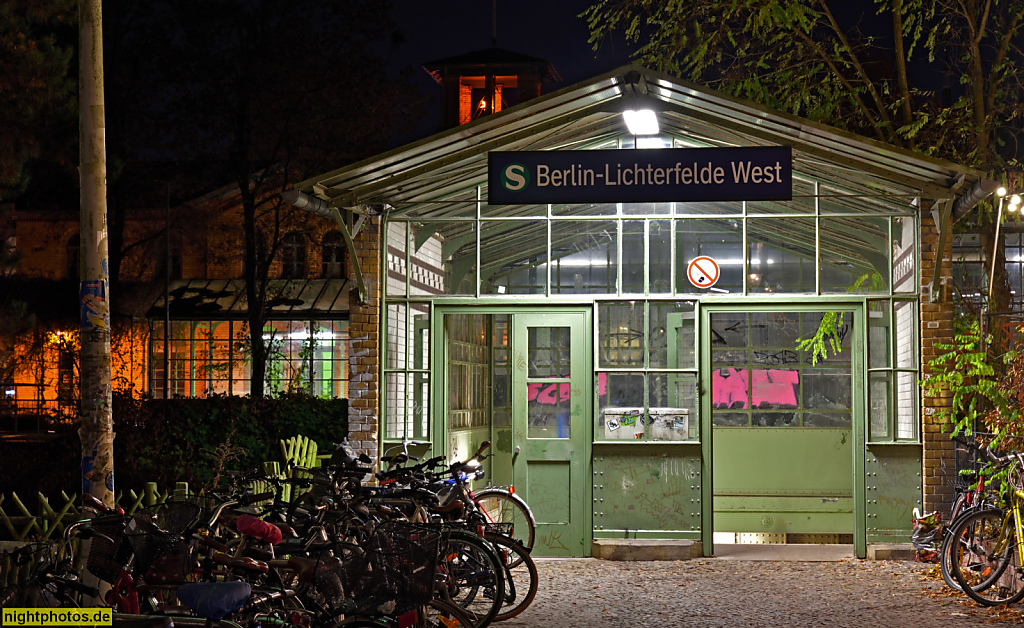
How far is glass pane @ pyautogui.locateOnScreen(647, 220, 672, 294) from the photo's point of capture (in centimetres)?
1068

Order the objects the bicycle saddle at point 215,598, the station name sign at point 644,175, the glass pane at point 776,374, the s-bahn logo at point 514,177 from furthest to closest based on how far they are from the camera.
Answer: the glass pane at point 776,374 → the s-bahn logo at point 514,177 → the station name sign at point 644,175 → the bicycle saddle at point 215,598

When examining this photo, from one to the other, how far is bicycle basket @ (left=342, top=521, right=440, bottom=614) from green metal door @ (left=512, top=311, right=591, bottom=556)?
5184 mm

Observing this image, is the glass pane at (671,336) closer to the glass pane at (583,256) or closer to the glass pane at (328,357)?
the glass pane at (583,256)

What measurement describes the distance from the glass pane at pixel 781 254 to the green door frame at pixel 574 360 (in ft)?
5.74

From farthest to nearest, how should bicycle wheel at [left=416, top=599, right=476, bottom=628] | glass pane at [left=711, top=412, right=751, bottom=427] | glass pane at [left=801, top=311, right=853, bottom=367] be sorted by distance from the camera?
1. glass pane at [left=711, top=412, right=751, bottom=427]
2. glass pane at [left=801, top=311, right=853, bottom=367]
3. bicycle wheel at [left=416, top=599, right=476, bottom=628]

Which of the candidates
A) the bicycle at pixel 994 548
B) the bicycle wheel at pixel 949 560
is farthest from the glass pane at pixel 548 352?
the bicycle at pixel 994 548

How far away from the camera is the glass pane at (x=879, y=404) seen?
1042 cm

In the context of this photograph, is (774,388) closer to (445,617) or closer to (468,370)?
(468,370)

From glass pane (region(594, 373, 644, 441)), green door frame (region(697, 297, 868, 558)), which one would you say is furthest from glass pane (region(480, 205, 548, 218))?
green door frame (region(697, 297, 868, 558))

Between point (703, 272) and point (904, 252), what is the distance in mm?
1989

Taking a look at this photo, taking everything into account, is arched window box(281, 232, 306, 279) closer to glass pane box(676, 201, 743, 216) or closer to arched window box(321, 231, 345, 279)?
arched window box(321, 231, 345, 279)

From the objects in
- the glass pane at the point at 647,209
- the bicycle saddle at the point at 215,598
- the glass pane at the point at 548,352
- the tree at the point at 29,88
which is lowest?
the bicycle saddle at the point at 215,598

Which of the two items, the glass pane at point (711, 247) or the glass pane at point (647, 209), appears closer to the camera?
the glass pane at point (711, 247)

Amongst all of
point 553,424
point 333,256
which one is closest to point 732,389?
point 553,424
